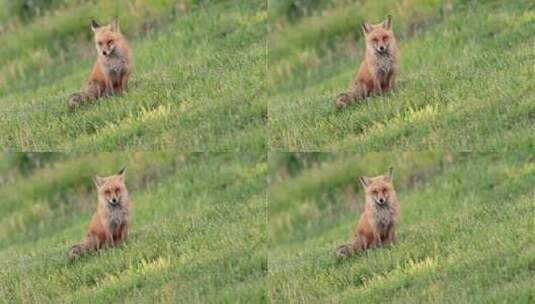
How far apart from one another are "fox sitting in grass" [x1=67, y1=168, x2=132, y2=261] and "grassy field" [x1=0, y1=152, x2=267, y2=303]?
9 cm

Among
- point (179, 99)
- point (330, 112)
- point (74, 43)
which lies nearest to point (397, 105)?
point (330, 112)

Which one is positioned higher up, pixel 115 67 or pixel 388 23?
pixel 388 23

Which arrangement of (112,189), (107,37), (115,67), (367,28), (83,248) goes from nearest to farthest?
(83,248) < (112,189) < (115,67) < (107,37) < (367,28)

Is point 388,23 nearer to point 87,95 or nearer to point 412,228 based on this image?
point 412,228

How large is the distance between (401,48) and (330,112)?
3.74 ft

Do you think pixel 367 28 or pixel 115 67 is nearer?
pixel 115 67

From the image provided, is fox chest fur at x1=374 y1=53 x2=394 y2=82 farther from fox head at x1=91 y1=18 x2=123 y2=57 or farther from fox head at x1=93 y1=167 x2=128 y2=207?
fox head at x1=93 y1=167 x2=128 y2=207

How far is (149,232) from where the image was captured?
19.0 m

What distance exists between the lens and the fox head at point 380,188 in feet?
63.0

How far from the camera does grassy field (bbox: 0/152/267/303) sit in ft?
61.0

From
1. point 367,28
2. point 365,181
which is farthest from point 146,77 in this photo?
point 365,181

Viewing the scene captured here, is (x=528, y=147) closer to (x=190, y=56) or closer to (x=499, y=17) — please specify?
(x=499, y=17)

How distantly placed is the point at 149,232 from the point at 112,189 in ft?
1.89

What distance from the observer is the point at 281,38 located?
19641 millimetres
